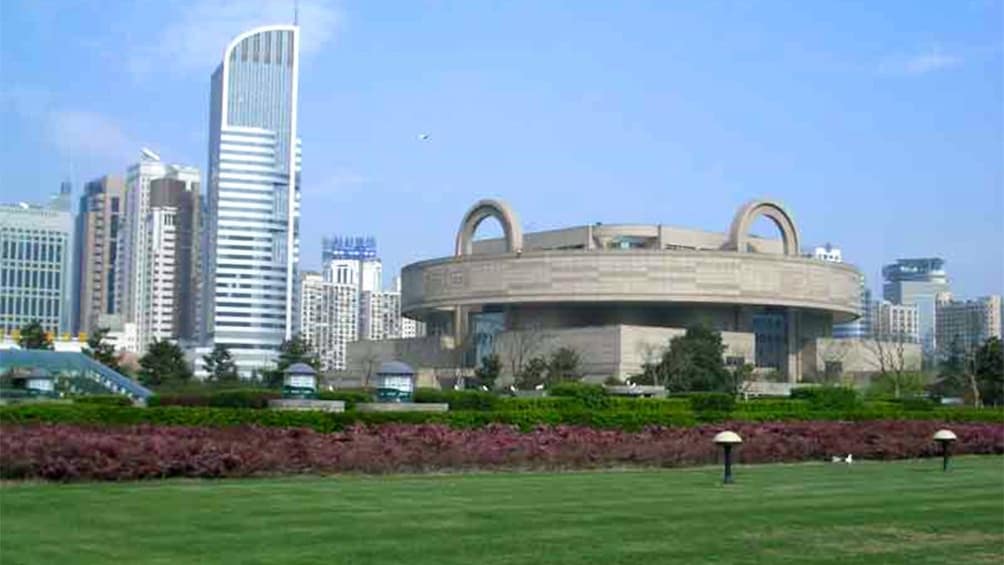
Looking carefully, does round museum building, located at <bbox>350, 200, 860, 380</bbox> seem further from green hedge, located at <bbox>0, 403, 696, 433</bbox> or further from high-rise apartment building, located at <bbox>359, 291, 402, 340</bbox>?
high-rise apartment building, located at <bbox>359, 291, 402, 340</bbox>

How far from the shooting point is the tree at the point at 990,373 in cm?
5862

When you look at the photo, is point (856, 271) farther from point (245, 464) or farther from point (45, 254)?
point (245, 464)

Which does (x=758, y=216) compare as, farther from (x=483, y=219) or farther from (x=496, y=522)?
(x=496, y=522)

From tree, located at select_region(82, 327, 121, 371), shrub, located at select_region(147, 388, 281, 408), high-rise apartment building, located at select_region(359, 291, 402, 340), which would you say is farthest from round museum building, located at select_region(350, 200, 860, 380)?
high-rise apartment building, located at select_region(359, 291, 402, 340)

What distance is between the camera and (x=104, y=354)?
71000 millimetres

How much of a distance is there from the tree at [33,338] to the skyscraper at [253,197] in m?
75.8

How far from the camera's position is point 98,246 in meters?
172

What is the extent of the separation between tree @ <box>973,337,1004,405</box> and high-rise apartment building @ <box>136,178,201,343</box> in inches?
4782

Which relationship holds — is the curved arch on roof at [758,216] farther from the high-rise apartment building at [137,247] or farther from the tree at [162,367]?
the high-rise apartment building at [137,247]

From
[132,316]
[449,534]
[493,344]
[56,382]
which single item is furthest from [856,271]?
[132,316]

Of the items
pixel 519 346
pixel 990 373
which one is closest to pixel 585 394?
pixel 990 373

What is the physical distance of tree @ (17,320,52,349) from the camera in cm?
6944

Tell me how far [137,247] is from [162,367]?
3938 inches

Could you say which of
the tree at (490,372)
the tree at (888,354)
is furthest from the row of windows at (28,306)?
the tree at (888,354)
